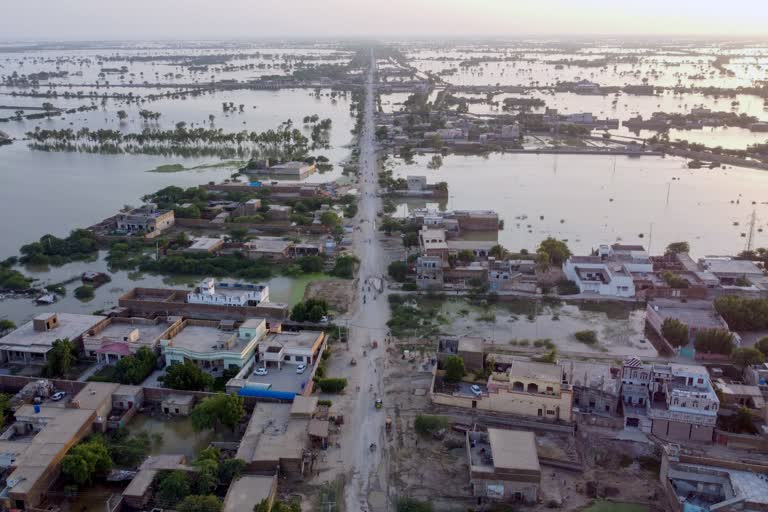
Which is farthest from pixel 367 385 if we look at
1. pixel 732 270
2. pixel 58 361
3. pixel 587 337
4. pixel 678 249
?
pixel 678 249

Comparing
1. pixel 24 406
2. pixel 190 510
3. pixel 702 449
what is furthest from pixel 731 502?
pixel 24 406

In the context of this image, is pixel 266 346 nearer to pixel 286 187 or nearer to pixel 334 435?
pixel 334 435

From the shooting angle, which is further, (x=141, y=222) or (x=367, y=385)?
(x=141, y=222)

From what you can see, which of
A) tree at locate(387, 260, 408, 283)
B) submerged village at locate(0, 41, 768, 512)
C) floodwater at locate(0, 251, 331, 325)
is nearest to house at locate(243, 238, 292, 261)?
submerged village at locate(0, 41, 768, 512)

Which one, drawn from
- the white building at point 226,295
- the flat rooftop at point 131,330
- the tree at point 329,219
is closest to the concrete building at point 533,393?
the white building at point 226,295

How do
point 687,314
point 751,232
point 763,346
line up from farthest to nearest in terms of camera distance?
1. point 751,232
2. point 687,314
3. point 763,346

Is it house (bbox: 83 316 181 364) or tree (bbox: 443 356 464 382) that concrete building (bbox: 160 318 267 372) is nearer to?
house (bbox: 83 316 181 364)

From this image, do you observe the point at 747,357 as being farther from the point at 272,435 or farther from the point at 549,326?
the point at 272,435
